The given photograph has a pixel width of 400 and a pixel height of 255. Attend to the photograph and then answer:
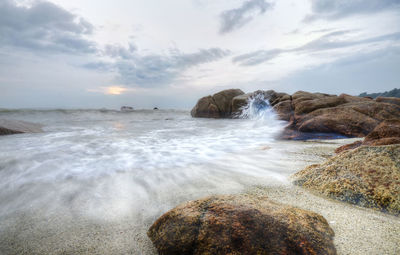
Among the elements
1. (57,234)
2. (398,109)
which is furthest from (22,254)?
(398,109)

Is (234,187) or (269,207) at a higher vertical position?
(269,207)

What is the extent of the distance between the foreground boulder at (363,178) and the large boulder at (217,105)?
12.1 m

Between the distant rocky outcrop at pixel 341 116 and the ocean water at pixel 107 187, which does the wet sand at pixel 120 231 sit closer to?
the ocean water at pixel 107 187

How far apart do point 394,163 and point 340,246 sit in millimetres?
1024

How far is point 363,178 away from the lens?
166cm

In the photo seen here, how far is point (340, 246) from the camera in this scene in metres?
1.13

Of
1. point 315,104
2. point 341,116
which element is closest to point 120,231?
point 341,116

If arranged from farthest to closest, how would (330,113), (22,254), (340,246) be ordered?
(330,113) → (22,254) → (340,246)

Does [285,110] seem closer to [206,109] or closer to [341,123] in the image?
[341,123]

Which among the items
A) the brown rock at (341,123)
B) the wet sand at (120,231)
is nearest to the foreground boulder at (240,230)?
the wet sand at (120,231)

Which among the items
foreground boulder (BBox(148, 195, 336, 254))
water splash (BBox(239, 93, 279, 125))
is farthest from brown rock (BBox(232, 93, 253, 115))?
foreground boulder (BBox(148, 195, 336, 254))

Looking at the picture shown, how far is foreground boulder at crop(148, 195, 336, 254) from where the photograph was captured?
1012 millimetres

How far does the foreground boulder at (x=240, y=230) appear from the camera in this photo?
1012mm

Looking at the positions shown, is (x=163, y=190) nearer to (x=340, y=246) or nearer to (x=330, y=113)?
(x=340, y=246)
